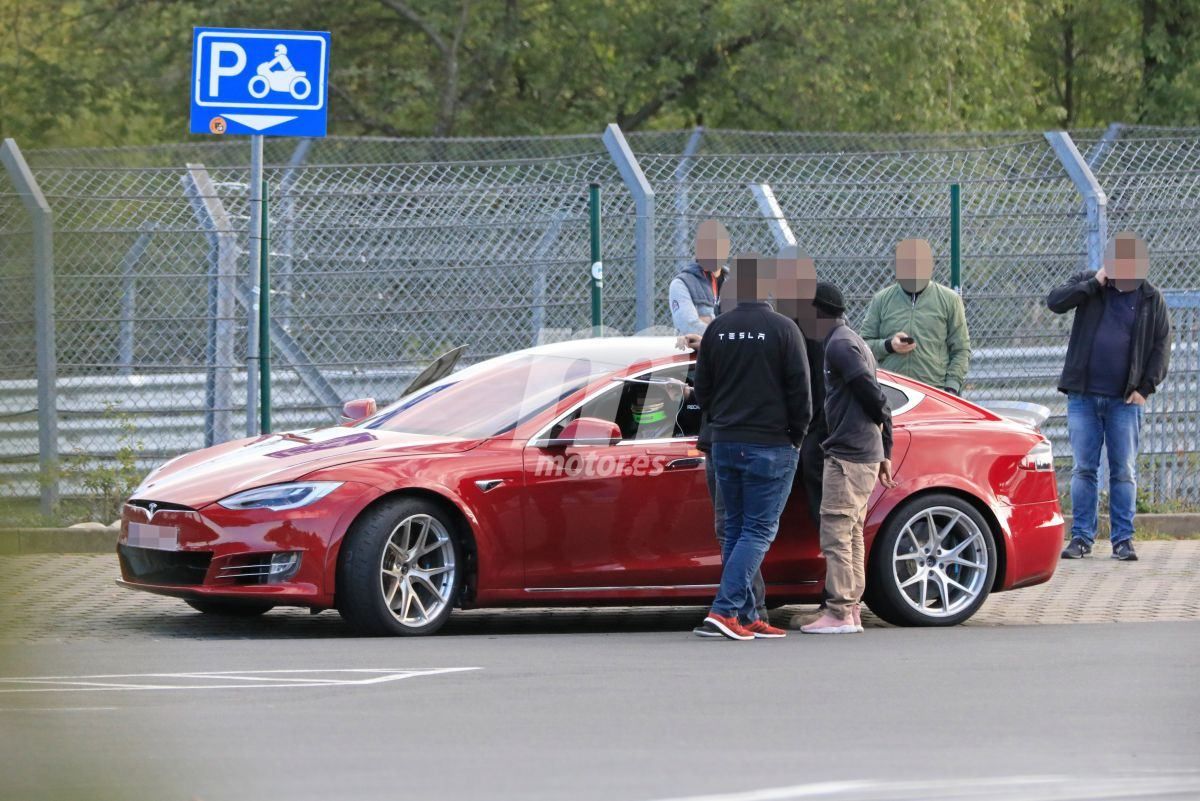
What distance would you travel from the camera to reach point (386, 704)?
6.26 meters

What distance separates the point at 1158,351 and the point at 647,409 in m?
3.88

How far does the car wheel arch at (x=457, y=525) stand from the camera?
26.9 feet

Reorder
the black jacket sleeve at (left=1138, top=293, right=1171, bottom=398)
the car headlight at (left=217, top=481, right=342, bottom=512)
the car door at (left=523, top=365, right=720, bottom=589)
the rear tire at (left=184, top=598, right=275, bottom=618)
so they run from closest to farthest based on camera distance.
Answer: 1. the car headlight at (left=217, top=481, right=342, bottom=512)
2. the car door at (left=523, top=365, right=720, bottom=589)
3. the rear tire at (left=184, top=598, right=275, bottom=618)
4. the black jacket sleeve at (left=1138, top=293, right=1171, bottom=398)

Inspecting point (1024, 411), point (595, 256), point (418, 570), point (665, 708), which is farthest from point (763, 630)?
point (595, 256)

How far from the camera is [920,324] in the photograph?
10.7 metres

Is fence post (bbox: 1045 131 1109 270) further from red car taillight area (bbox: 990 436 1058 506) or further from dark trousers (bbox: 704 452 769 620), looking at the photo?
dark trousers (bbox: 704 452 769 620)

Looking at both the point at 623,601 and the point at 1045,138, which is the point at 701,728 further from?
the point at 1045,138

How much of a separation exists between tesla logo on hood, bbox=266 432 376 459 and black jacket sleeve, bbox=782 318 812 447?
1.96 metres

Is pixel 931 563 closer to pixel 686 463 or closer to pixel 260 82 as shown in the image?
pixel 686 463

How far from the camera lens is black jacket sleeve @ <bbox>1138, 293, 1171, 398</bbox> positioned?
11156 mm

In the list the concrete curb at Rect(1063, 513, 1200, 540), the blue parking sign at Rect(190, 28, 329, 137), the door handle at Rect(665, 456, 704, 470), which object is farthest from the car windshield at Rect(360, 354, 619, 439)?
the concrete curb at Rect(1063, 513, 1200, 540)

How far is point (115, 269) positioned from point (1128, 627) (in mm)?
7315

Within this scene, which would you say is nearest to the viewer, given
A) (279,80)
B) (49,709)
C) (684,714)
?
(49,709)

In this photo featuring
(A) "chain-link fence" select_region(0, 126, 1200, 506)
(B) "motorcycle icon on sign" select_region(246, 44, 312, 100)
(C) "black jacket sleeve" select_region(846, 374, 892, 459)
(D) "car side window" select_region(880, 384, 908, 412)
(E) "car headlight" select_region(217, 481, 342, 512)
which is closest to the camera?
(E) "car headlight" select_region(217, 481, 342, 512)
